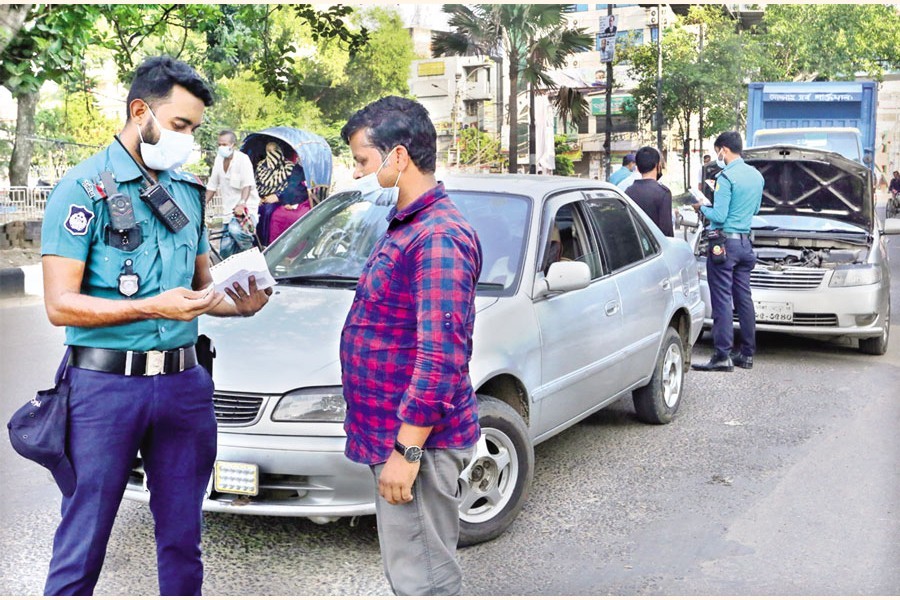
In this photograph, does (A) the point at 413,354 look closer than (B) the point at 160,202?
Yes

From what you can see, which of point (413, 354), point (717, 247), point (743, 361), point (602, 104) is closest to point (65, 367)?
point (413, 354)

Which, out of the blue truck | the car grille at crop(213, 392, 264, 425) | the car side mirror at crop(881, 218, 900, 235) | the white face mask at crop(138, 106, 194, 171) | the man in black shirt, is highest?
the blue truck

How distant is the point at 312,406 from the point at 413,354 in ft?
4.76

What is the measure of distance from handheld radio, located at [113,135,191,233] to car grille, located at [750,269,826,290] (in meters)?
7.06

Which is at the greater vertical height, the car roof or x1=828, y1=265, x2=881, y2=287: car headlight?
the car roof

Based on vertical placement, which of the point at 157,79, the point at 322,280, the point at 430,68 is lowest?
the point at 322,280

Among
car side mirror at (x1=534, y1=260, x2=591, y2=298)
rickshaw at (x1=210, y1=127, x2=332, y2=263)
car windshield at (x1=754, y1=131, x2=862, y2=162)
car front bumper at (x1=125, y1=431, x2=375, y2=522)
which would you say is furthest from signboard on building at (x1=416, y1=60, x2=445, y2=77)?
car front bumper at (x1=125, y1=431, x2=375, y2=522)

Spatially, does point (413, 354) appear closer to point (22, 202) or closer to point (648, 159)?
point (648, 159)

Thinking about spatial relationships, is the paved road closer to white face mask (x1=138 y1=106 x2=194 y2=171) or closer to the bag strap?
the bag strap

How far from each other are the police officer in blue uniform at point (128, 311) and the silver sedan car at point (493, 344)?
1.00 meters

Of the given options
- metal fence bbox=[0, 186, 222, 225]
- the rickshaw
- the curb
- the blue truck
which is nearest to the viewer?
the curb

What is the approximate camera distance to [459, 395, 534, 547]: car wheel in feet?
14.3

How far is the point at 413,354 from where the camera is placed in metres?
2.69

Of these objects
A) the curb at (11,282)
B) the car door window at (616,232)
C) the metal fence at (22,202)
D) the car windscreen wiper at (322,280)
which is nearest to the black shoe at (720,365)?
the car door window at (616,232)
